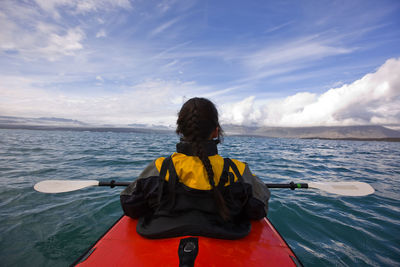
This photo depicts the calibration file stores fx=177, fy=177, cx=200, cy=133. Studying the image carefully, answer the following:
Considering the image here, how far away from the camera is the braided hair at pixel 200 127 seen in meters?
1.82

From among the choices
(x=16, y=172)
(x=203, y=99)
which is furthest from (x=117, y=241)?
(x=16, y=172)

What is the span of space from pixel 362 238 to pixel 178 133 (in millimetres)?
4654

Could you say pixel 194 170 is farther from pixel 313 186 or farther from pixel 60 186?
pixel 60 186

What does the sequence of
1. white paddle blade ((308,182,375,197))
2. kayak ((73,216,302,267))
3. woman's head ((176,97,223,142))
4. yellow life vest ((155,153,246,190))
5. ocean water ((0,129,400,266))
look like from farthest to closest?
white paddle blade ((308,182,375,197)), ocean water ((0,129,400,266)), woman's head ((176,97,223,142)), yellow life vest ((155,153,246,190)), kayak ((73,216,302,267))

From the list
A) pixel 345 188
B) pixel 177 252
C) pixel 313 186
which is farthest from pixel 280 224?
pixel 177 252

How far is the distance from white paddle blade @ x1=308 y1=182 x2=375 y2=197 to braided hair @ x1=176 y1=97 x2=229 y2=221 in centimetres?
321

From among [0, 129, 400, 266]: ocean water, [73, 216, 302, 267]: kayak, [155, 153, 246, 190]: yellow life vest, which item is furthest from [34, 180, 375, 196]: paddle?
[155, 153, 246, 190]: yellow life vest

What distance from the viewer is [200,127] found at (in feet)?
6.46

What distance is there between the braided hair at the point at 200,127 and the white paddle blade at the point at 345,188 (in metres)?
3.21

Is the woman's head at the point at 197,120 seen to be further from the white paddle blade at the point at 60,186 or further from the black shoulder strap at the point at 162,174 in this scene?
the white paddle blade at the point at 60,186

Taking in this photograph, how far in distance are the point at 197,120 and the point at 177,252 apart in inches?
53.6

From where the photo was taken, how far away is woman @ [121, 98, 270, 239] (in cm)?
184

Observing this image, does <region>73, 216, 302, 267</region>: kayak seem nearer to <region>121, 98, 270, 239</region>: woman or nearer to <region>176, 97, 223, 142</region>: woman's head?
<region>121, 98, 270, 239</region>: woman

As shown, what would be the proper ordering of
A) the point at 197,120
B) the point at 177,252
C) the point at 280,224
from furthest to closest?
the point at 280,224 → the point at 197,120 → the point at 177,252
